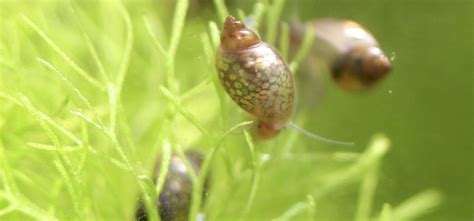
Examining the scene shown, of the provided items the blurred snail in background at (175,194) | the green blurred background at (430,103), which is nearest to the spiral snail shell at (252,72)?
the blurred snail in background at (175,194)

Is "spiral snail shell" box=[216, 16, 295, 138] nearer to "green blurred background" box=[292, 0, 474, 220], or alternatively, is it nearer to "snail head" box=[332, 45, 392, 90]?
"snail head" box=[332, 45, 392, 90]

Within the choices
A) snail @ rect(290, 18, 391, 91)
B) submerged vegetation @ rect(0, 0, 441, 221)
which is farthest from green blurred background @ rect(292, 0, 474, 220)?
snail @ rect(290, 18, 391, 91)

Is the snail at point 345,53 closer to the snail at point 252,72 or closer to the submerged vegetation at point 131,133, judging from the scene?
the submerged vegetation at point 131,133

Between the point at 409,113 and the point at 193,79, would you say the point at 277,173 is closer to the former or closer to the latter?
the point at 193,79

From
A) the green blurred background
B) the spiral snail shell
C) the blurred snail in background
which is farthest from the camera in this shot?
the green blurred background

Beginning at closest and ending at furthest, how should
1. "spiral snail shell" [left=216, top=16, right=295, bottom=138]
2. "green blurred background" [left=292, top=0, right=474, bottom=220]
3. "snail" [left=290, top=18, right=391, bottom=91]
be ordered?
"spiral snail shell" [left=216, top=16, right=295, bottom=138]
"snail" [left=290, top=18, right=391, bottom=91]
"green blurred background" [left=292, top=0, right=474, bottom=220]

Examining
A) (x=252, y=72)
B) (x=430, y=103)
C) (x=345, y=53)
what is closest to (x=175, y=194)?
(x=252, y=72)

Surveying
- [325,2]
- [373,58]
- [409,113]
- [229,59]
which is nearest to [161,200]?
[229,59]

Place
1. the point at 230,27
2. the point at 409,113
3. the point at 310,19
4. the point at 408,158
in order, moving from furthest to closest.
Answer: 1. the point at 409,113
2. the point at 408,158
3. the point at 310,19
4. the point at 230,27
